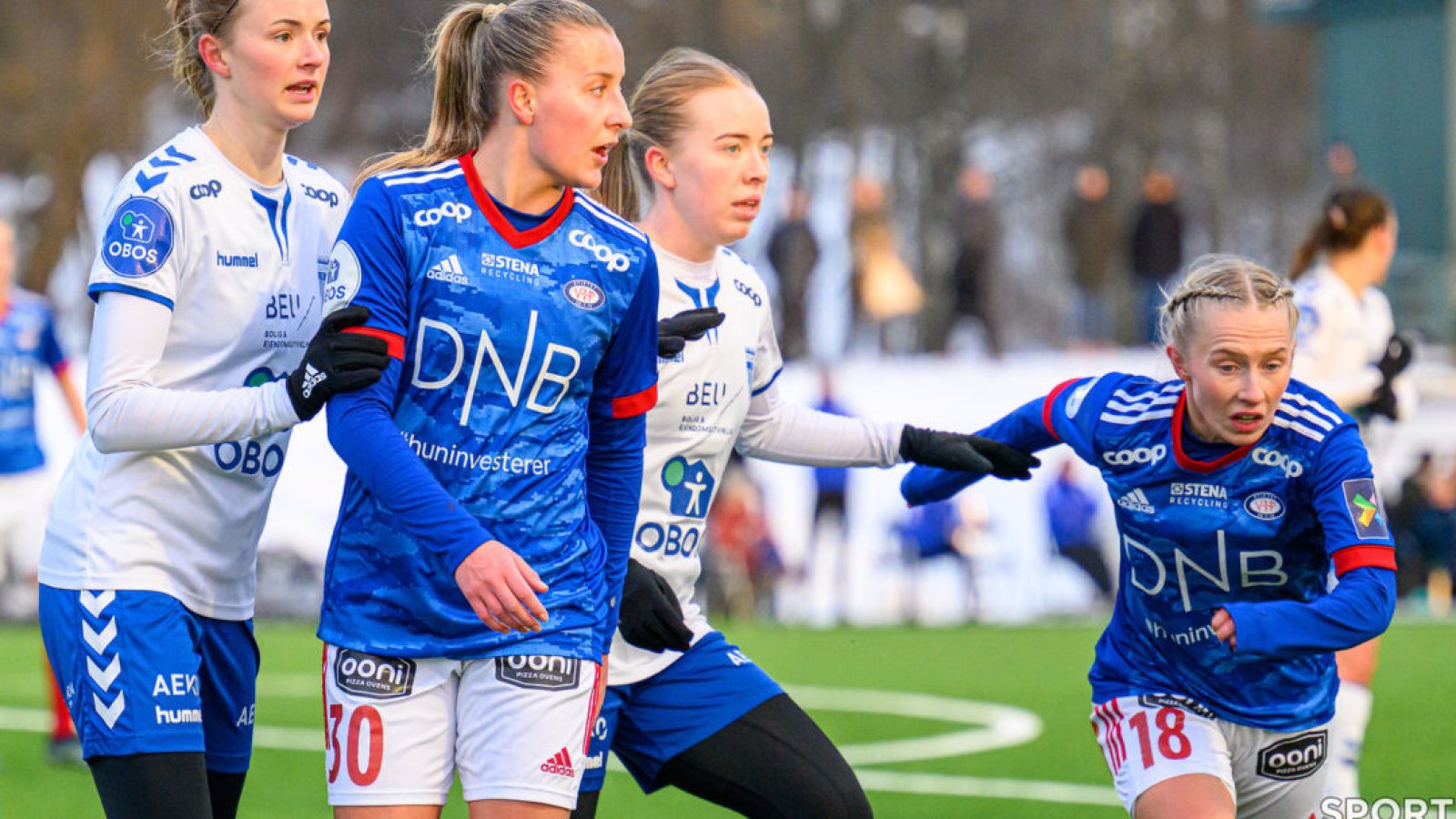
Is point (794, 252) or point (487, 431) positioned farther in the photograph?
point (794, 252)

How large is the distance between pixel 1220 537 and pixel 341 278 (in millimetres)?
2241

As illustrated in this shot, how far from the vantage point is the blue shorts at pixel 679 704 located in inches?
183

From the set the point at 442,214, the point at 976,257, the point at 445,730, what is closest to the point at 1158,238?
the point at 976,257

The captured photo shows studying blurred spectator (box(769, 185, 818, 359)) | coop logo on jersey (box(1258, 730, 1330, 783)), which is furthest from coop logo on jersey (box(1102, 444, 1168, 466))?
blurred spectator (box(769, 185, 818, 359))

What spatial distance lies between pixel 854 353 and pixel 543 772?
20.4 meters

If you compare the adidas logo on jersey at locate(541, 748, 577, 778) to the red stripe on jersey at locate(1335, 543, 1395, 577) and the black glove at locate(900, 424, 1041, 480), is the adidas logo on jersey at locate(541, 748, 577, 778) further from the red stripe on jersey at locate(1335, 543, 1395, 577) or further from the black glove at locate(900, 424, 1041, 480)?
the red stripe on jersey at locate(1335, 543, 1395, 577)

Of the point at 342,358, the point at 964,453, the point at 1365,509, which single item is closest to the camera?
the point at 342,358

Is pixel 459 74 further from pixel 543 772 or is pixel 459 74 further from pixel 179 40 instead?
pixel 543 772

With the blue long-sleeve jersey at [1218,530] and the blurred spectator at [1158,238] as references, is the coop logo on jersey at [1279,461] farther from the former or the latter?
the blurred spectator at [1158,238]

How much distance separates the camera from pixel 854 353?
78.5ft

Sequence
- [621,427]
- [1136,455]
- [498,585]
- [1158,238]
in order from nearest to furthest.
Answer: [498,585] < [621,427] < [1136,455] < [1158,238]

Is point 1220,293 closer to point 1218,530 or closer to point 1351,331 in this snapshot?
point 1218,530

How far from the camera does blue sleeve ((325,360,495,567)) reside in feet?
11.4

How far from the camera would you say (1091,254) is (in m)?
21.1
